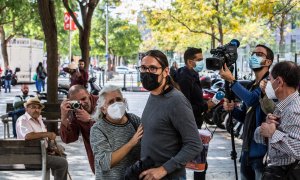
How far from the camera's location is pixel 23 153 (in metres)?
6.96

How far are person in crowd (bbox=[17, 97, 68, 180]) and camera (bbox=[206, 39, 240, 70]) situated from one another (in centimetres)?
259

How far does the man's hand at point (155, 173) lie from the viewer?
3787mm

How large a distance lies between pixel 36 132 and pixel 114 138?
3.26m

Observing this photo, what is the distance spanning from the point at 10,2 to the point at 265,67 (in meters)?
16.9

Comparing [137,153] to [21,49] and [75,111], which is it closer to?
[75,111]

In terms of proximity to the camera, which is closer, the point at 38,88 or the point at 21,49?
the point at 38,88

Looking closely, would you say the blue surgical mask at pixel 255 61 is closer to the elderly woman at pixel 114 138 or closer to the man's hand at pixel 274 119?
the man's hand at pixel 274 119

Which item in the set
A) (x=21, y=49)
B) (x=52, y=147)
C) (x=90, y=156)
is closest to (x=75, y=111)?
(x=90, y=156)

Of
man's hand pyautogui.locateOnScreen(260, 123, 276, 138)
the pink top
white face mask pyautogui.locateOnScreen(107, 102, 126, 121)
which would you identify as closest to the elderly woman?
white face mask pyautogui.locateOnScreen(107, 102, 126, 121)

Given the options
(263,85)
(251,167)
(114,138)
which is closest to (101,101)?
(114,138)

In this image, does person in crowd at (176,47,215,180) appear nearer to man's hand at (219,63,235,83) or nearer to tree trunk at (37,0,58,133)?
man's hand at (219,63,235,83)

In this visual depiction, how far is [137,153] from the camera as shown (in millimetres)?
4277

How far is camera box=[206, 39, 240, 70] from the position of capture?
17.0 feet

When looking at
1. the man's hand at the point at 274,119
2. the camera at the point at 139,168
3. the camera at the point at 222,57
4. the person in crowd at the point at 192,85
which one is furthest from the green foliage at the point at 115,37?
the camera at the point at 139,168
